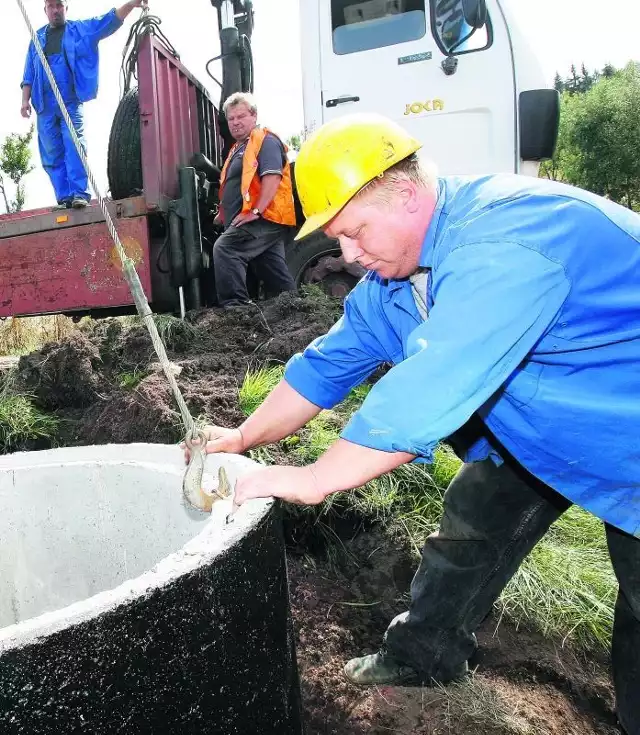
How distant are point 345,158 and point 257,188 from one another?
10.1ft

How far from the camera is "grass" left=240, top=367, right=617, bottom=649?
2275mm

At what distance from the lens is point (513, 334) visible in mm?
1107

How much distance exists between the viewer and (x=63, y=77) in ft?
15.6

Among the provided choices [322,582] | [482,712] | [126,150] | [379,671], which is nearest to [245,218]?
[126,150]

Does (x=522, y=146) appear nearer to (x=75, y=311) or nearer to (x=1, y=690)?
(x=75, y=311)

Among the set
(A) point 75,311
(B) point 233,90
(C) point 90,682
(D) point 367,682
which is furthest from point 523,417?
(B) point 233,90

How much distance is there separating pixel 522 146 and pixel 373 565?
2.94 metres

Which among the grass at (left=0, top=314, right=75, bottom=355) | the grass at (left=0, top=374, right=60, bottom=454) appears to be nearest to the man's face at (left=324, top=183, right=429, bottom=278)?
the grass at (left=0, top=374, right=60, bottom=454)

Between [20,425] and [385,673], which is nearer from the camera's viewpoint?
[385,673]

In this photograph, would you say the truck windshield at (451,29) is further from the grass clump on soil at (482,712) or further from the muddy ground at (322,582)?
the grass clump on soil at (482,712)

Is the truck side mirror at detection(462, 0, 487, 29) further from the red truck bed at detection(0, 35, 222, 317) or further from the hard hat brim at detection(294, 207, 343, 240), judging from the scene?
the hard hat brim at detection(294, 207, 343, 240)

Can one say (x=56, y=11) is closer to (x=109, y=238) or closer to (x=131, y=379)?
(x=109, y=238)

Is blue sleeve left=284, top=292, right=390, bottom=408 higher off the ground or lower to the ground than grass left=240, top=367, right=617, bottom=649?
higher

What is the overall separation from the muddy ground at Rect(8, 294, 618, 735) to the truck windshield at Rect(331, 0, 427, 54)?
1863mm
